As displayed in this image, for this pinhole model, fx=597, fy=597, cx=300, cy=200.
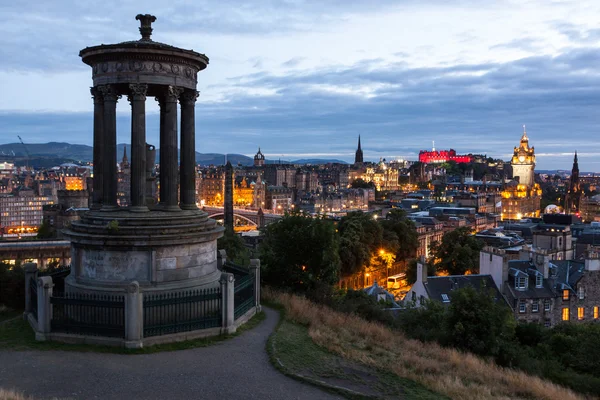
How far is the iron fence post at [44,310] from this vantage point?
16261 millimetres

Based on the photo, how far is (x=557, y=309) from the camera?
149 feet

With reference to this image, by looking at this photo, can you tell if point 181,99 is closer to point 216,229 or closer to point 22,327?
point 216,229

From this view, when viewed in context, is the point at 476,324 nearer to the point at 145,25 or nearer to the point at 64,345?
the point at 64,345

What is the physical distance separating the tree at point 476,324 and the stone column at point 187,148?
35.3ft

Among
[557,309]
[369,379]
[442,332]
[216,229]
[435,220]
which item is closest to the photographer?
[369,379]


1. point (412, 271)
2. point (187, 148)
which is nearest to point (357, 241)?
→ point (412, 271)

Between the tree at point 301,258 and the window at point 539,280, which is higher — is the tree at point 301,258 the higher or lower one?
the higher one

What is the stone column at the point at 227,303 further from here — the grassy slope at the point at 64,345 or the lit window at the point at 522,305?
the lit window at the point at 522,305

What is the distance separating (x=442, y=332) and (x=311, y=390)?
11769 millimetres

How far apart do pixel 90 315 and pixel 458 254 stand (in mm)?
53116

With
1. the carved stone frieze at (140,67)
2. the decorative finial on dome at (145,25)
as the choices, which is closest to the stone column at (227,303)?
the carved stone frieze at (140,67)

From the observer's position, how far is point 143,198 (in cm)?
1889

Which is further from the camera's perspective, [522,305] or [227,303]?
[522,305]

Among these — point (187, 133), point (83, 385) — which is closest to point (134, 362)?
point (83, 385)
